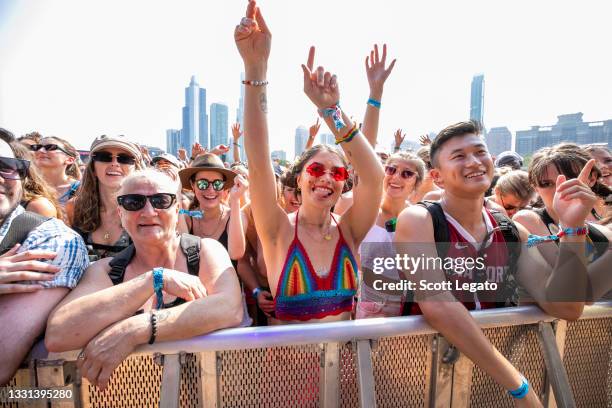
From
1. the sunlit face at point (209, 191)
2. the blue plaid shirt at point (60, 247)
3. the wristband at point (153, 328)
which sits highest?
the sunlit face at point (209, 191)

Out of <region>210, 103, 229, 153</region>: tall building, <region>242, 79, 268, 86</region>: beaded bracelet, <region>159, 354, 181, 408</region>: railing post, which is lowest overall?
<region>159, 354, 181, 408</region>: railing post

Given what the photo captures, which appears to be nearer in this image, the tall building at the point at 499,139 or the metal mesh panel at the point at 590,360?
the metal mesh panel at the point at 590,360

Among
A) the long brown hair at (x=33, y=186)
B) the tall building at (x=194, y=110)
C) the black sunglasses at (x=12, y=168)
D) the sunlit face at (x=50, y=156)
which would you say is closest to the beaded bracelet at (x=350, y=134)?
the black sunglasses at (x=12, y=168)

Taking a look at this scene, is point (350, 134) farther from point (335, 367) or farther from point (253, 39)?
point (335, 367)

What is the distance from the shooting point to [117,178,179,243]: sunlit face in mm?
1841

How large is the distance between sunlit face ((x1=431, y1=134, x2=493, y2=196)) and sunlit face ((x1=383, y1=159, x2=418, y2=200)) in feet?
3.66

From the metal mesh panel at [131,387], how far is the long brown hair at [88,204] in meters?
1.78

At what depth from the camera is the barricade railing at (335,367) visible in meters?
1.45

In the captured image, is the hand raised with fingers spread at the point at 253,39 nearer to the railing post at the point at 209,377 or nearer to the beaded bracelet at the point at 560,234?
the railing post at the point at 209,377

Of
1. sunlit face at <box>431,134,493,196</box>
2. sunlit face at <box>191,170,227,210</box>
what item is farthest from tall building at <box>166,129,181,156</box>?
sunlit face at <box>431,134,493,196</box>

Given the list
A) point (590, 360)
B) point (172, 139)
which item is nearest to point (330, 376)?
point (590, 360)

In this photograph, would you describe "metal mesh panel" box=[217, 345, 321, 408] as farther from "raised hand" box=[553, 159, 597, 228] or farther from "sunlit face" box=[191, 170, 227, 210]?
"sunlit face" box=[191, 170, 227, 210]

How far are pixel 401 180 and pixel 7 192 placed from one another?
9.53 ft

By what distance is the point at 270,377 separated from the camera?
1.57m
